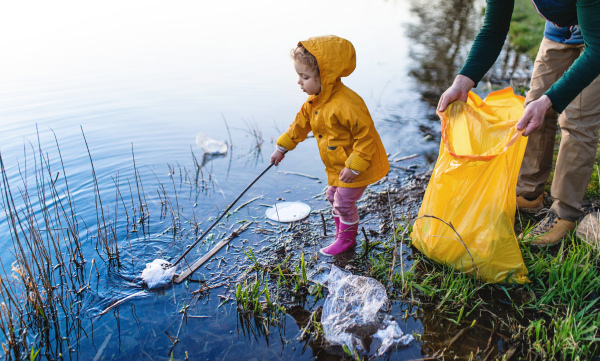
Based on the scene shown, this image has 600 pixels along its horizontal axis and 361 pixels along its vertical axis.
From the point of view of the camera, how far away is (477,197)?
2.60 metres

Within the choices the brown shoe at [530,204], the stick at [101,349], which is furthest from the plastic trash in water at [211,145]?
the brown shoe at [530,204]

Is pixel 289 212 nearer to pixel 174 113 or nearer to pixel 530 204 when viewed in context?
pixel 530 204

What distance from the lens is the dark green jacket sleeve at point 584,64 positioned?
2.25 meters

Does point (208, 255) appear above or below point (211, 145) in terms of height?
below

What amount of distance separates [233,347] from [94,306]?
38.0 inches

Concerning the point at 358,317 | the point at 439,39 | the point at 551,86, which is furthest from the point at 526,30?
the point at 358,317

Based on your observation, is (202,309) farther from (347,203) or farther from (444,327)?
(444,327)

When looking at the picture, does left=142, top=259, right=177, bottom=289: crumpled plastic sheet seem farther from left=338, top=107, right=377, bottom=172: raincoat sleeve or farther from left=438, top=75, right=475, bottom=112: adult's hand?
left=438, top=75, right=475, bottom=112: adult's hand

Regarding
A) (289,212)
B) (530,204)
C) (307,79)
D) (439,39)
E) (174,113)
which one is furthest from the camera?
(439,39)

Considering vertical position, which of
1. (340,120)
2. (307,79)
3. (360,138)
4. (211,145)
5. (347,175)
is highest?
(307,79)

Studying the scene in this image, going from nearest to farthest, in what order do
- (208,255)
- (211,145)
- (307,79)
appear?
(307,79) → (208,255) → (211,145)

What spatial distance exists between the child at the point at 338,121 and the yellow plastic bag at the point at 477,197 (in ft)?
1.47

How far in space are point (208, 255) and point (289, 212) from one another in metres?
0.85

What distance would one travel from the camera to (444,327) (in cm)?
249
